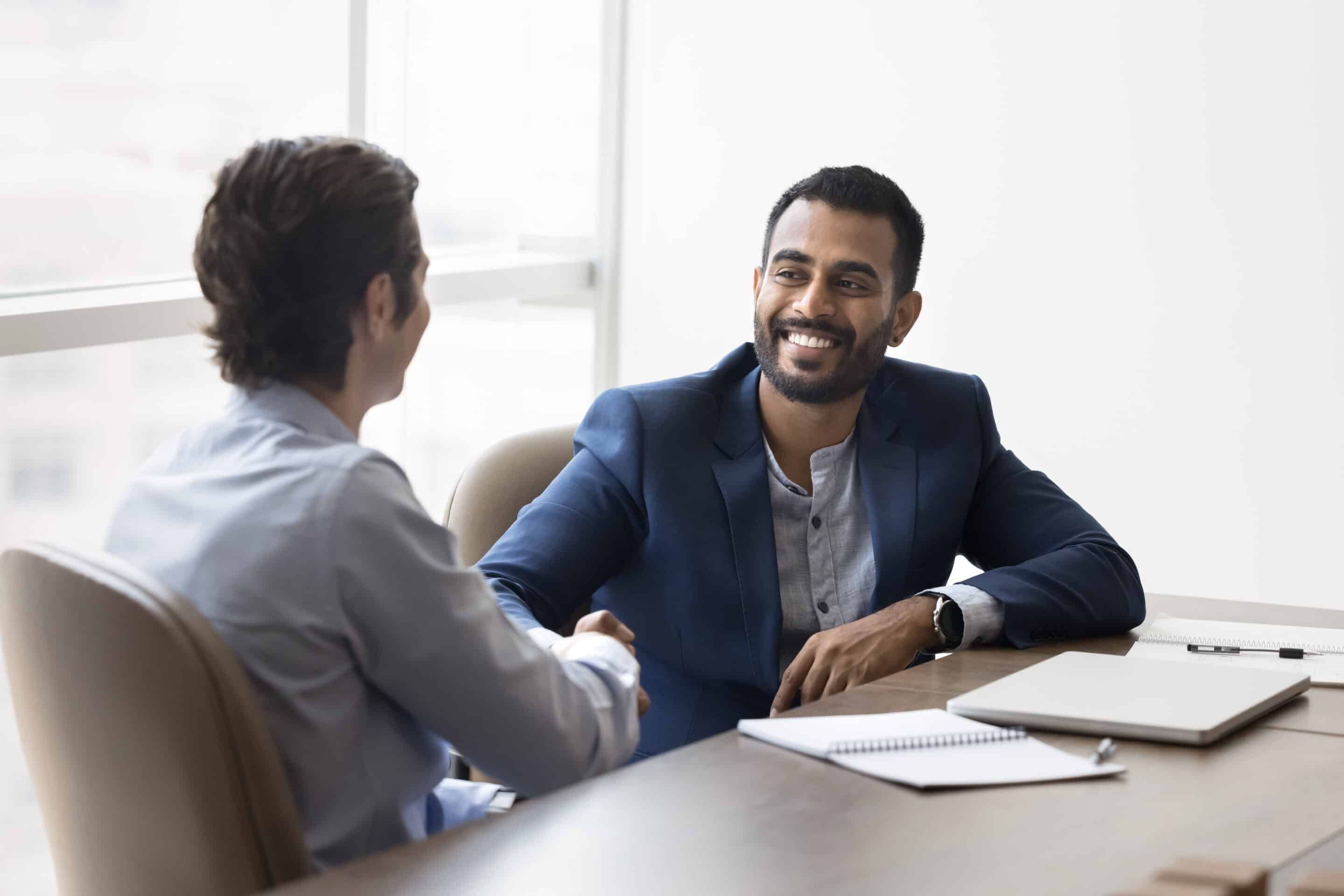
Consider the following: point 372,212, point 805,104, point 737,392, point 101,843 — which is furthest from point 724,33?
point 101,843

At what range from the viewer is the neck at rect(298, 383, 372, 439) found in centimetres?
137

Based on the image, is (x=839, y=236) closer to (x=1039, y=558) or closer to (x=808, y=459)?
(x=808, y=459)

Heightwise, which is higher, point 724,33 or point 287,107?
point 724,33

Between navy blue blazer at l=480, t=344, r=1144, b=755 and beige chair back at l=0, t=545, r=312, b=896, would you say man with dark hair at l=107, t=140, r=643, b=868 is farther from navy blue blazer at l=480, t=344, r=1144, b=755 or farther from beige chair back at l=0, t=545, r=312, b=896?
navy blue blazer at l=480, t=344, r=1144, b=755

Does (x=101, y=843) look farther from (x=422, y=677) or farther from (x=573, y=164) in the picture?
(x=573, y=164)

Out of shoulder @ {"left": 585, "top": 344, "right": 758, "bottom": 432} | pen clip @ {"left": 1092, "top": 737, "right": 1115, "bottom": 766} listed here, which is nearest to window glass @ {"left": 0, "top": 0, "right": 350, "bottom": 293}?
shoulder @ {"left": 585, "top": 344, "right": 758, "bottom": 432}

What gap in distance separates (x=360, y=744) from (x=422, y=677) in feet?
0.28

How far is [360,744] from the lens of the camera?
127cm

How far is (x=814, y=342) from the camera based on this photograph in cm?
218

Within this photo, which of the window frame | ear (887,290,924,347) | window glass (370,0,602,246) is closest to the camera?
ear (887,290,924,347)

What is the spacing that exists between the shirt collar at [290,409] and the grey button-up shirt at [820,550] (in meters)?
0.85

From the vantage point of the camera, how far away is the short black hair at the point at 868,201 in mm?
2244

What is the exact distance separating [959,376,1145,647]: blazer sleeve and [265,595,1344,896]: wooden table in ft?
1.50

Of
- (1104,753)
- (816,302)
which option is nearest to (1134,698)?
(1104,753)
